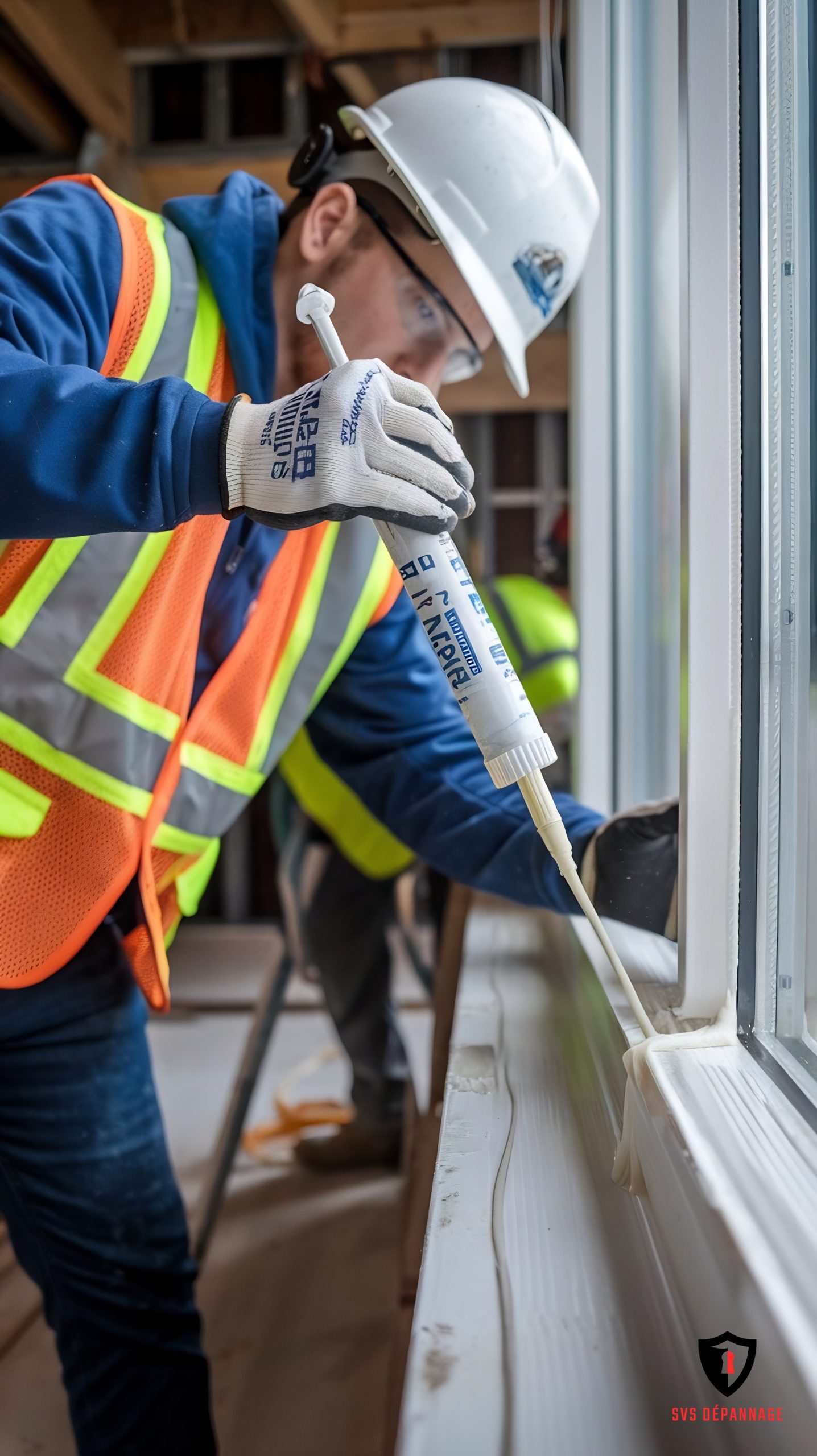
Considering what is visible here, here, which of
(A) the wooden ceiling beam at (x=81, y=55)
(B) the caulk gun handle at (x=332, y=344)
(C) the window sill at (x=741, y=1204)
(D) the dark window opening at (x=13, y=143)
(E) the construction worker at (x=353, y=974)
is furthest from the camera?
(D) the dark window opening at (x=13, y=143)

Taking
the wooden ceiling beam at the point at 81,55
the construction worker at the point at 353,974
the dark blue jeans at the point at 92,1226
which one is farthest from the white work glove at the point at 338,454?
the wooden ceiling beam at the point at 81,55

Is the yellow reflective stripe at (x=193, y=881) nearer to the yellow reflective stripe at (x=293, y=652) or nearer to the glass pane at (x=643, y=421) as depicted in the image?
the yellow reflective stripe at (x=293, y=652)

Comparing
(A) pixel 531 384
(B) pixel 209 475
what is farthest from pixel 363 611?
(A) pixel 531 384

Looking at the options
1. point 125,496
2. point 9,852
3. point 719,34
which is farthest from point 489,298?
point 9,852

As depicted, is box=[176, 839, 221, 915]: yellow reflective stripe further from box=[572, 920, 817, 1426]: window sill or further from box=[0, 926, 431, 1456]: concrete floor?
box=[0, 926, 431, 1456]: concrete floor

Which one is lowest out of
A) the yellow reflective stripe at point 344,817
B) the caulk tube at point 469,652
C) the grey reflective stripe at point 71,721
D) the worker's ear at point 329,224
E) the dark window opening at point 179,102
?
the yellow reflective stripe at point 344,817

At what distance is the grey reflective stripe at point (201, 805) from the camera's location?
1083mm

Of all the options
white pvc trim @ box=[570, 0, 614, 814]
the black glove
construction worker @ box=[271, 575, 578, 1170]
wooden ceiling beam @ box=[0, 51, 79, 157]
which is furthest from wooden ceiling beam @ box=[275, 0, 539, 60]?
the black glove

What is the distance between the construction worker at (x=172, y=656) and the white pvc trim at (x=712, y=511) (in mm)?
149

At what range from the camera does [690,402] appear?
742 mm

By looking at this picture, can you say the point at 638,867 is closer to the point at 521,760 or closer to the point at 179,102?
the point at 521,760

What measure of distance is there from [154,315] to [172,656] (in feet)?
1.01

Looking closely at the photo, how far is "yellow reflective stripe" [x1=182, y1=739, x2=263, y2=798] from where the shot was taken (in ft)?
3.52

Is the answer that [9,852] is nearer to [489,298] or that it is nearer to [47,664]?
[47,664]
